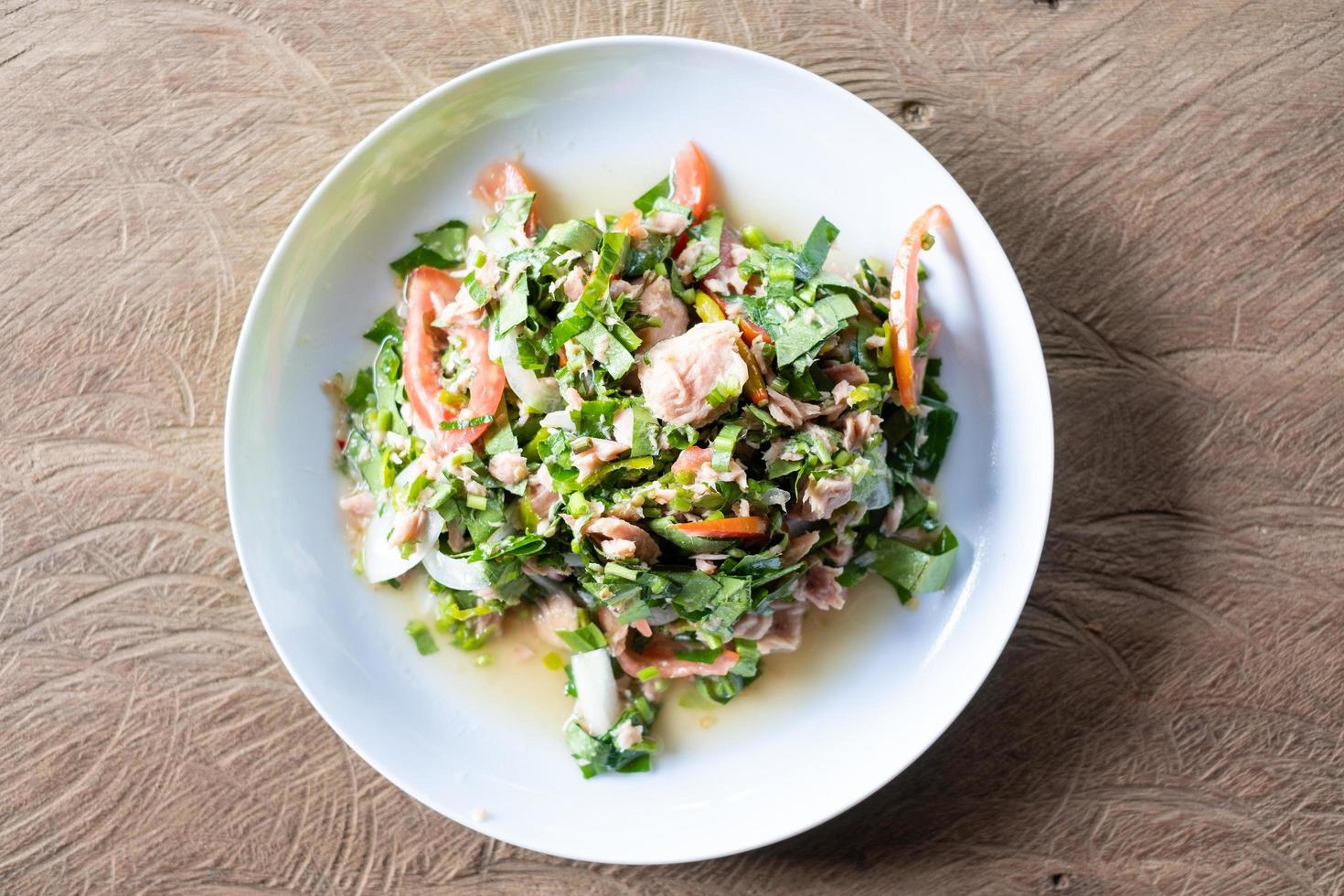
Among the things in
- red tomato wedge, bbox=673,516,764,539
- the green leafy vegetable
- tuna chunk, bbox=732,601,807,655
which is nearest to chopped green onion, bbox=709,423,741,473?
red tomato wedge, bbox=673,516,764,539

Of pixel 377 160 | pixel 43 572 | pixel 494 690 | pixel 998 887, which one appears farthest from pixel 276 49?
pixel 998 887

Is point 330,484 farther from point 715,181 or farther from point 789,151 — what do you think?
point 789,151

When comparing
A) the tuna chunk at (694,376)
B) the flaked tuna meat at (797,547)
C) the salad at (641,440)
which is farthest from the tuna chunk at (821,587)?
the tuna chunk at (694,376)

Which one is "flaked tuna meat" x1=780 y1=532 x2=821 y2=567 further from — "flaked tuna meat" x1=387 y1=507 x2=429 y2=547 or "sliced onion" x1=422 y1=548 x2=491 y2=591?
"flaked tuna meat" x1=387 y1=507 x2=429 y2=547

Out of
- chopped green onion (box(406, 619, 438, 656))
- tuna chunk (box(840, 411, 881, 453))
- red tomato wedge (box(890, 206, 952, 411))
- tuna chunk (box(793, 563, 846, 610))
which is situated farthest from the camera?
chopped green onion (box(406, 619, 438, 656))

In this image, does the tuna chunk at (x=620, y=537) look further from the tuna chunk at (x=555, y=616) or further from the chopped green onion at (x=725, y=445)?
the tuna chunk at (x=555, y=616)

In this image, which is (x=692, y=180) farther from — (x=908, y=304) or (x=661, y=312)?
(x=908, y=304)
